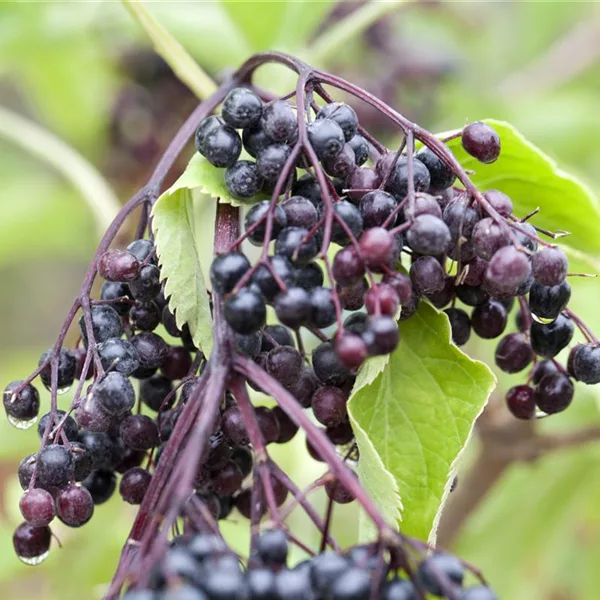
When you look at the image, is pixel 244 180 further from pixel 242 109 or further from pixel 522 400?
pixel 522 400

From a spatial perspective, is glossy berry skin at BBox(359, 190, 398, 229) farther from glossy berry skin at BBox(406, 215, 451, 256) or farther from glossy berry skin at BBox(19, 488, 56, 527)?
glossy berry skin at BBox(19, 488, 56, 527)

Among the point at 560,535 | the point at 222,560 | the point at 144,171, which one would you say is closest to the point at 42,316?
the point at 144,171

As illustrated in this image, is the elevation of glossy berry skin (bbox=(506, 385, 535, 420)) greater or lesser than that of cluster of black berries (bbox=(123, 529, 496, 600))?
lesser

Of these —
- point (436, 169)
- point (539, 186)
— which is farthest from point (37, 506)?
point (539, 186)

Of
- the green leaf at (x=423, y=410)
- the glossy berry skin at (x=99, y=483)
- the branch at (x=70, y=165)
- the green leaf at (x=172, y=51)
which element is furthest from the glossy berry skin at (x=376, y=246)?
the branch at (x=70, y=165)

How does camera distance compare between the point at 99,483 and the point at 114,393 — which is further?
the point at 99,483

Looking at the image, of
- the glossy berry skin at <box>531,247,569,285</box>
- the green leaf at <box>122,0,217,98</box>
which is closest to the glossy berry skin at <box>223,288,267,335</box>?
the glossy berry skin at <box>531,247,569,285</box>
